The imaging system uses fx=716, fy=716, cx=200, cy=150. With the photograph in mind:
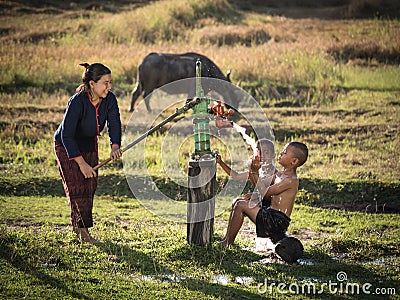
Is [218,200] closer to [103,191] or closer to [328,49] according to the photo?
A: [103,191]

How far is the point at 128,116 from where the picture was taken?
1197 cm

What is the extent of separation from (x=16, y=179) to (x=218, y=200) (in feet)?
7.70

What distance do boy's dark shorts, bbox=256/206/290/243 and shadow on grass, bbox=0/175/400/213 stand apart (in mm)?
2174

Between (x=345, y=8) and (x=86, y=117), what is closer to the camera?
(x=86, y=117)

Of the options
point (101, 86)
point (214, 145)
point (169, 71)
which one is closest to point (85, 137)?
point (101, 86)

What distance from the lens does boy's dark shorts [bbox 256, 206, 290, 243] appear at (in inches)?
211

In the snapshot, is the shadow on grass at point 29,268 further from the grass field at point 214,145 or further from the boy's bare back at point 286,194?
the boy's bare back at point 286,194

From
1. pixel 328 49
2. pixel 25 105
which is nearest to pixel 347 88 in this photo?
pixel 328 49

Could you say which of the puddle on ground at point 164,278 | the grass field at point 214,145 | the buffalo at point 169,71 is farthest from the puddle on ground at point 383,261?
the buffalo at point 169,71

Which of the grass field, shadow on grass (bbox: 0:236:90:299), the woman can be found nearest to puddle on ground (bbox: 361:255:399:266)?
the grass field

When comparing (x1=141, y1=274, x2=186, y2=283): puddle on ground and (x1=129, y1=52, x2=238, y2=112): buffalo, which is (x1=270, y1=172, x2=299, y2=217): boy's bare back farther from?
(x1=129, y1=52, x2=238, y2=112): buffalo

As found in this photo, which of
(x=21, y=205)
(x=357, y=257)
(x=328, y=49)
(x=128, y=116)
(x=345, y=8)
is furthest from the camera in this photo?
(x=345, y=8)

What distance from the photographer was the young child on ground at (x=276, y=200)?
17.7 feet

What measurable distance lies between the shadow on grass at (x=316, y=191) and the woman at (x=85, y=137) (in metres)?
2.17
